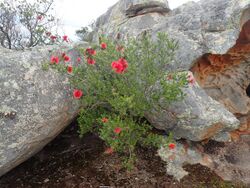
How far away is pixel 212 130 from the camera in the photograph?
6.55 metres

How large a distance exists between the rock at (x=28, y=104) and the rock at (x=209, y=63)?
2.13 metres

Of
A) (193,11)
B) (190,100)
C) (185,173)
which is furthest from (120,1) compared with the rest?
(185,173)

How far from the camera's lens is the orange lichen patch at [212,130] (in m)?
6.41

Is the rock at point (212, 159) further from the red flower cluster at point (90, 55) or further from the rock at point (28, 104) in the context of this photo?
the red flower cluster at point (90, 55)

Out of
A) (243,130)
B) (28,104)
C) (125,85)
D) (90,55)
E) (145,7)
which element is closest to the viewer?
(125,85)

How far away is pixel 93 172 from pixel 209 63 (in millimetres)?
4152

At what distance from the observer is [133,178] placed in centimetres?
612

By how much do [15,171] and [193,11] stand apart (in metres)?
6.11

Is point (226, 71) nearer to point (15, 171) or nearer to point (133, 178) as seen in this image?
point (133, 178)

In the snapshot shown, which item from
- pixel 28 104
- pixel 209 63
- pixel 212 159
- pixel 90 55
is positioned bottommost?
pixel 212 159

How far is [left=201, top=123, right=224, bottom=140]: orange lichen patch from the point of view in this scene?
21.0ft

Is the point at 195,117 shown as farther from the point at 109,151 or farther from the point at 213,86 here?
the point at 109,151

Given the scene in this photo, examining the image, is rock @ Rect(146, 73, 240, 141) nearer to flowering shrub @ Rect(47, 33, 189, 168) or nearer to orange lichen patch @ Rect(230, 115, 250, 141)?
flowering shrub @ Rect(47, 33, 189, 168)

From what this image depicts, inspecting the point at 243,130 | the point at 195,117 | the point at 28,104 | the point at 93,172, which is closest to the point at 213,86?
the point at 243,130
